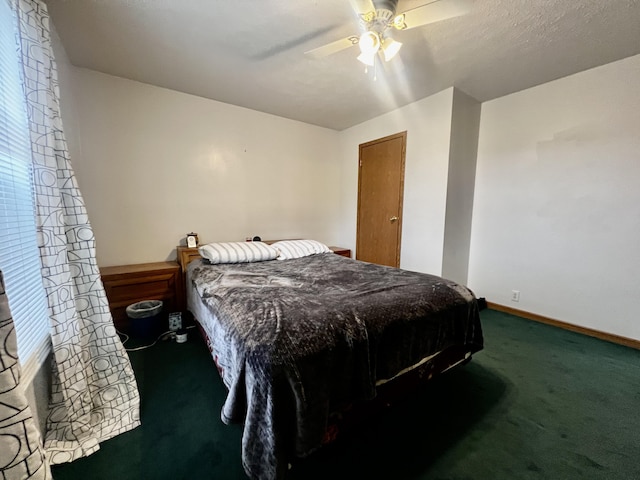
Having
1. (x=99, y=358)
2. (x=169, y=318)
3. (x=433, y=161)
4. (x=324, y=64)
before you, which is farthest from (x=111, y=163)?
(x=433, y=161)

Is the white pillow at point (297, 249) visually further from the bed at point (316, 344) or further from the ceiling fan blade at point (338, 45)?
the ceiling fan blade at point (338, 45)

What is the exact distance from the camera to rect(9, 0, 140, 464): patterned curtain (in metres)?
1.30

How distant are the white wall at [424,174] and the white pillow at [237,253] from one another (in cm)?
173

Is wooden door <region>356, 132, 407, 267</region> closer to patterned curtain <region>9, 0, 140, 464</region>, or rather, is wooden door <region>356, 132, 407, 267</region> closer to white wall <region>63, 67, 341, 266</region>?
white wall <region>63, 67, 341, 266</region>

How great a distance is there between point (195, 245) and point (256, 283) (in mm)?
1469

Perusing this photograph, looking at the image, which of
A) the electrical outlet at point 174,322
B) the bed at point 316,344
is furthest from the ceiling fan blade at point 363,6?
the electrical outlet at point 174,322

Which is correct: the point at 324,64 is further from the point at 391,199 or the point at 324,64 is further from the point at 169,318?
the point at 169,318

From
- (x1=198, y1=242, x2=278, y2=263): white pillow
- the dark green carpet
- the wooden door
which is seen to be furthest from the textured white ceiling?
the dark green carpet

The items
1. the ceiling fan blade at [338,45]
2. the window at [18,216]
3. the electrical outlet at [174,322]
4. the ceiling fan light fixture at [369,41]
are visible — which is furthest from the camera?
the electrical outlet at [174,322]

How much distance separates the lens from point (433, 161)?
2977 millimetres

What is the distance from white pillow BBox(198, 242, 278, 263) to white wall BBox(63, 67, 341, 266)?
69 cm

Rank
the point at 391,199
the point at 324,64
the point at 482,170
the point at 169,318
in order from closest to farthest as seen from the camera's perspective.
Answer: the point at 324,64 → the point at 169,318 → the point at 482,170 → the point at 391,199

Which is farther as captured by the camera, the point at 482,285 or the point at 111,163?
the point at 482,285

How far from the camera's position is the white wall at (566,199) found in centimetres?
232
